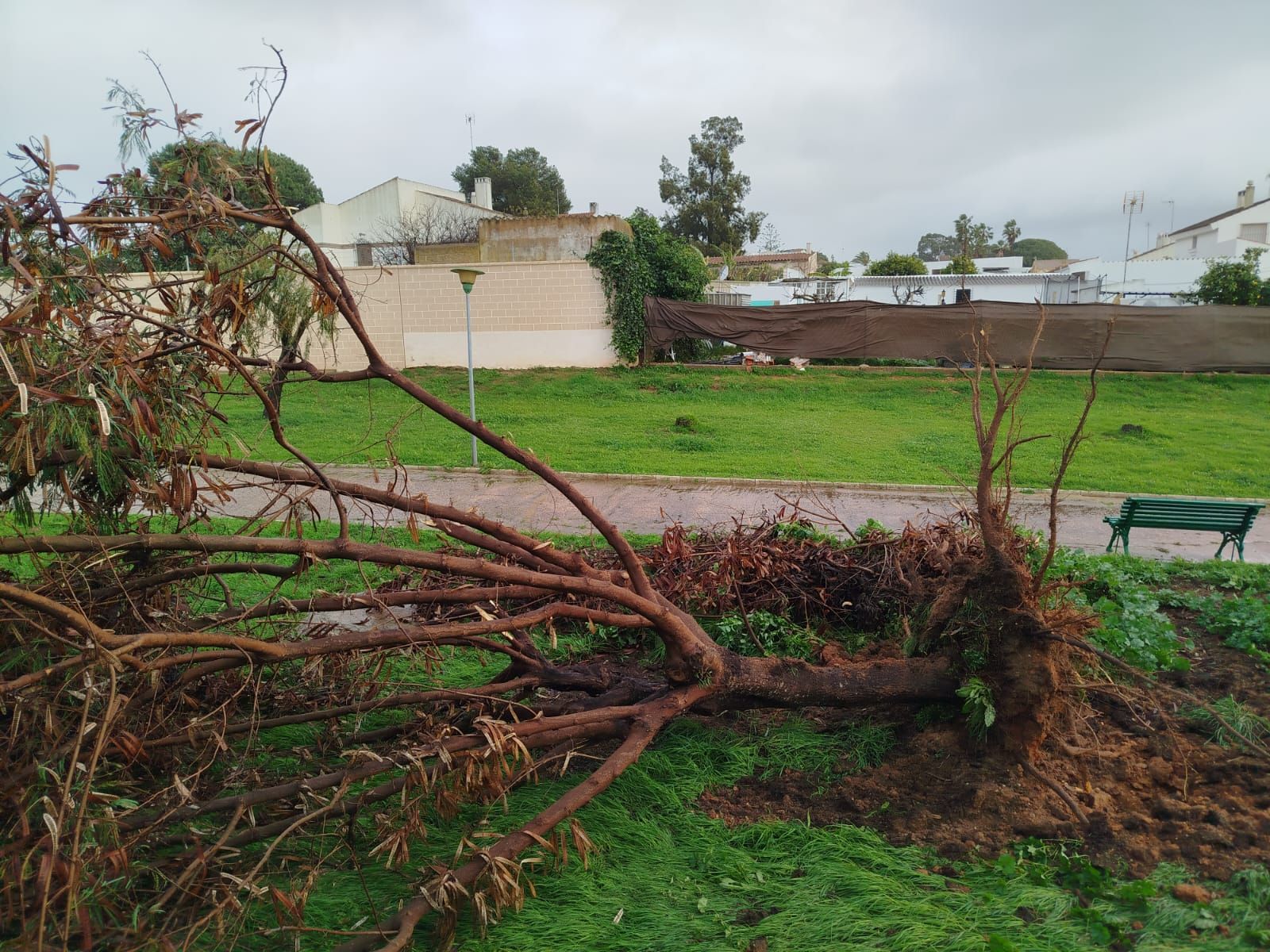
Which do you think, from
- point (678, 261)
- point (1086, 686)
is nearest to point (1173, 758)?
point (1086, 686)

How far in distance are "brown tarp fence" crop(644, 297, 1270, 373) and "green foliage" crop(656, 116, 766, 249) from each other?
96.8 feet

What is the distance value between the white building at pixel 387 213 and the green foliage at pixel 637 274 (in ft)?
49.0

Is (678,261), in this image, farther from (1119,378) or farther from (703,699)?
(703,699)

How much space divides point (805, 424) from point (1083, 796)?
1222 centimetres

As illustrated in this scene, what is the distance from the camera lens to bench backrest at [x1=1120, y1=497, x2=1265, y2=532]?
290 inches

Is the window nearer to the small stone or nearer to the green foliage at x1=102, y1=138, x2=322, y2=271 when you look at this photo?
the small stone

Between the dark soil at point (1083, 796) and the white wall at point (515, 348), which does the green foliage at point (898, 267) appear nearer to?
the white wall at point (515, 348)

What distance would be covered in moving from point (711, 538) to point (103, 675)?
13.7 feet

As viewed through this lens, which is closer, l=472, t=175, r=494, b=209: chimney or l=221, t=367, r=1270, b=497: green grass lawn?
l=221, t=367, r=1270, b=497: green grass lawn

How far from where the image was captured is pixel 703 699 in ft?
12.6

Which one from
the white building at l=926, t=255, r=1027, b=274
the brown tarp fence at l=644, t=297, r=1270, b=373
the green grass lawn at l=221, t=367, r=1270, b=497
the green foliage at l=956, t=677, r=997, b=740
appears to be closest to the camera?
the green foliage at l=956, t=677, r=997, b=740

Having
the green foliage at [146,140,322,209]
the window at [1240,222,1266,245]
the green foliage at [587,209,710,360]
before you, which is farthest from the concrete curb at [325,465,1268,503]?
the window at [1240,222,1266,245]

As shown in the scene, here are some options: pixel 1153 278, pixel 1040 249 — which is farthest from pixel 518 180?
pixel 1040 249

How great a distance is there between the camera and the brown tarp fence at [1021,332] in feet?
62.7
